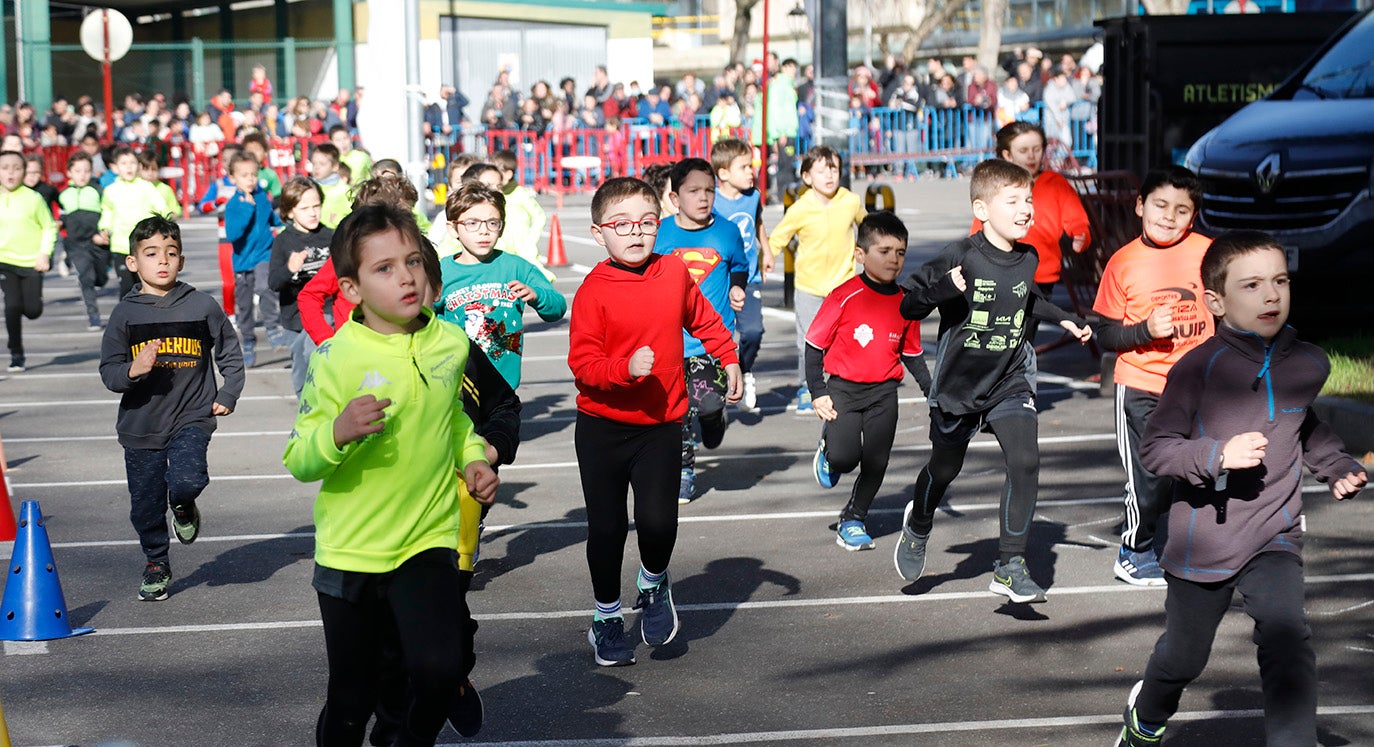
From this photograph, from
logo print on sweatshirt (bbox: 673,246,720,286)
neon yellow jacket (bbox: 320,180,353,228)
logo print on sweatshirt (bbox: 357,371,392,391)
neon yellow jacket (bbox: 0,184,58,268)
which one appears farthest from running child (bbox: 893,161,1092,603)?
neon yellow jacket (bbox: 0,184,58,268)

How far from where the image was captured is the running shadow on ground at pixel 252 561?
8.05 m

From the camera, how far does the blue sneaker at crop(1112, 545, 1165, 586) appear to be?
757 centimetres

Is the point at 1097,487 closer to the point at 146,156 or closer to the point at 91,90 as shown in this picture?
the point at 146,156

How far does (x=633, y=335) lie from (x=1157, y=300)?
2.29 m

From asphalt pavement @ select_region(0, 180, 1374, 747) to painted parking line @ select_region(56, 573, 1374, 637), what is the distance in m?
0.02

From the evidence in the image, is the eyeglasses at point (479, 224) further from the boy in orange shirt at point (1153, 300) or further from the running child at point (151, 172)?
the running child at point (151, 172)

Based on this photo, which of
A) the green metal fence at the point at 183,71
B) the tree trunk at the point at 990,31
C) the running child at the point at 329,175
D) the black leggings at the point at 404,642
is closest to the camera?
the black leggings at the point at 404,642

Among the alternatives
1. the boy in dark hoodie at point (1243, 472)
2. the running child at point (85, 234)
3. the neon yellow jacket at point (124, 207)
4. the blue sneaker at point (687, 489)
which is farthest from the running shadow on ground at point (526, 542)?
the running child at point (85, 234)

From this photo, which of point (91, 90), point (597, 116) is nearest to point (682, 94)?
point (597, 116)

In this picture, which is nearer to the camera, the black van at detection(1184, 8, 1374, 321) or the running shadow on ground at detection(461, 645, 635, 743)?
the running shadow on ground at detection(461, 645, 635, 743)

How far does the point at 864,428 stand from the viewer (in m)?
8.21

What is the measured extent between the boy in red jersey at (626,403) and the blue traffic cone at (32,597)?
2276mm

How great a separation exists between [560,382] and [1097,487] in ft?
18.0

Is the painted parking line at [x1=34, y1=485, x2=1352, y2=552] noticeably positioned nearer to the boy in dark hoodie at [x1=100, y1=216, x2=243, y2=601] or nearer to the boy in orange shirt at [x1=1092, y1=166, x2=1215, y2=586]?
the boy in dark hoodie at [x1=100, y1=216, x2=243, y2=601]
